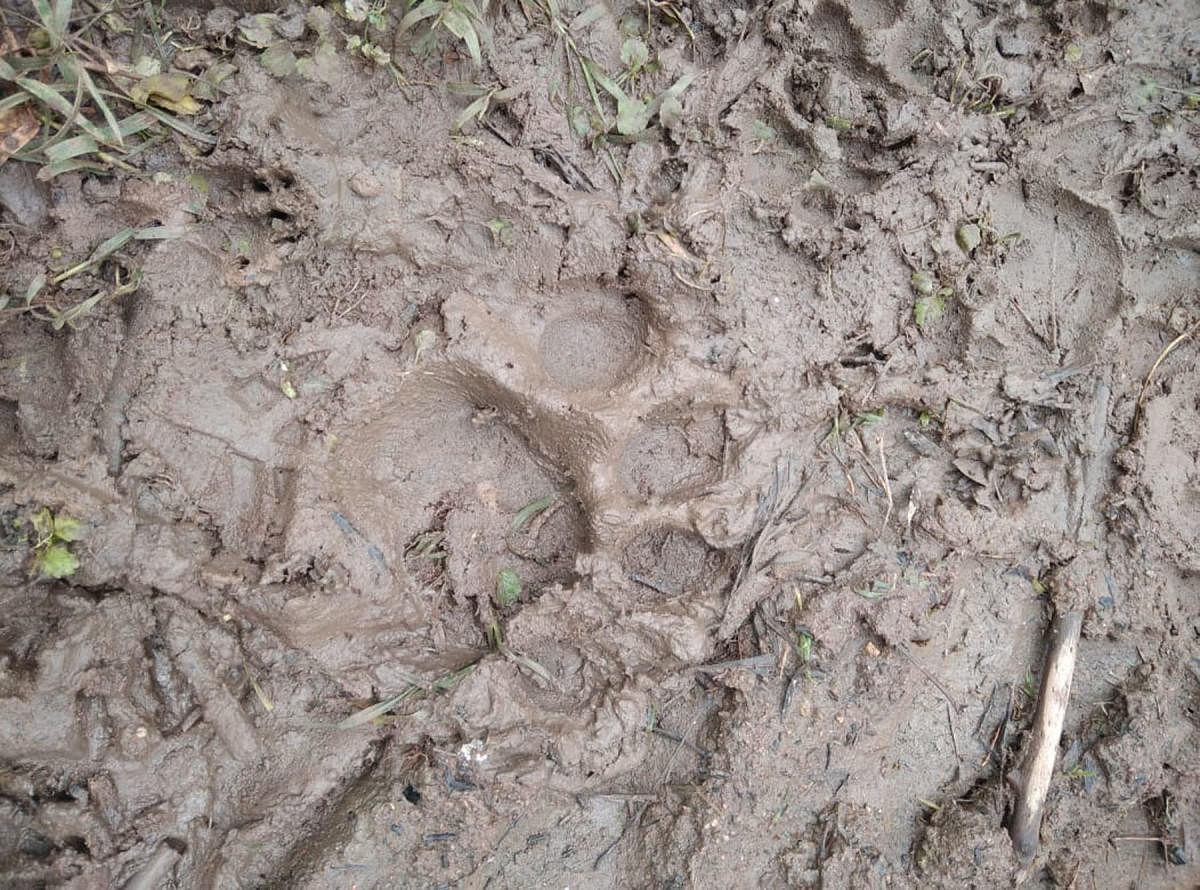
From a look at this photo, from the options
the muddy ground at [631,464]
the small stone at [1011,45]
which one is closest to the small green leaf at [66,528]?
the muddy ground at [631,464]

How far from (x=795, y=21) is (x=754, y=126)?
37cm

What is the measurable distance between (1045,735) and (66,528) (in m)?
3.36

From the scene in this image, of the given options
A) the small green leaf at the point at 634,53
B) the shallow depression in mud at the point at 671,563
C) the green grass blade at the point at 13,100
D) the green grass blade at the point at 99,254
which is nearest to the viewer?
the green grass blade at the point at 13,100

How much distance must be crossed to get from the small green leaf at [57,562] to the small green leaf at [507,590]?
52.7 inches

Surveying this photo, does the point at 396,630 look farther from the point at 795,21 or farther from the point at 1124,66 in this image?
the point at 1124,66

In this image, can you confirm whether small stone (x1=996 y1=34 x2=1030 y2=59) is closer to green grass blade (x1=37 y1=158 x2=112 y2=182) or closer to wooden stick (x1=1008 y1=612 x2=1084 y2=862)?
wooden stick (x1=1008 y1=612 x2=1084 y2=862)

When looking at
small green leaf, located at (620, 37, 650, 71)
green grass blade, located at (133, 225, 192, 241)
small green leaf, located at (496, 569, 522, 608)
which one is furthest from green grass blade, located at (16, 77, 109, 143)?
small green leaf, located at (496, 569, 522, 608)

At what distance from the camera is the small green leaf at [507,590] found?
2826mm

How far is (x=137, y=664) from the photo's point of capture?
99.3 inches

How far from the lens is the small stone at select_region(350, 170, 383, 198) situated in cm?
251

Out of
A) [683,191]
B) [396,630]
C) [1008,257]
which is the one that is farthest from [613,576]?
[1008,257]

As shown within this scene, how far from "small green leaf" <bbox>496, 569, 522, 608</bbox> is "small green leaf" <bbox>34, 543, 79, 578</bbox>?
4.39 feet

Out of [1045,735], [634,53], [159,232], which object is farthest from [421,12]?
[1045,735]

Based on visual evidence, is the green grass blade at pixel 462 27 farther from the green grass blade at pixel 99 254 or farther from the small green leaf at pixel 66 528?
the small green leaf at pixel 66 528
